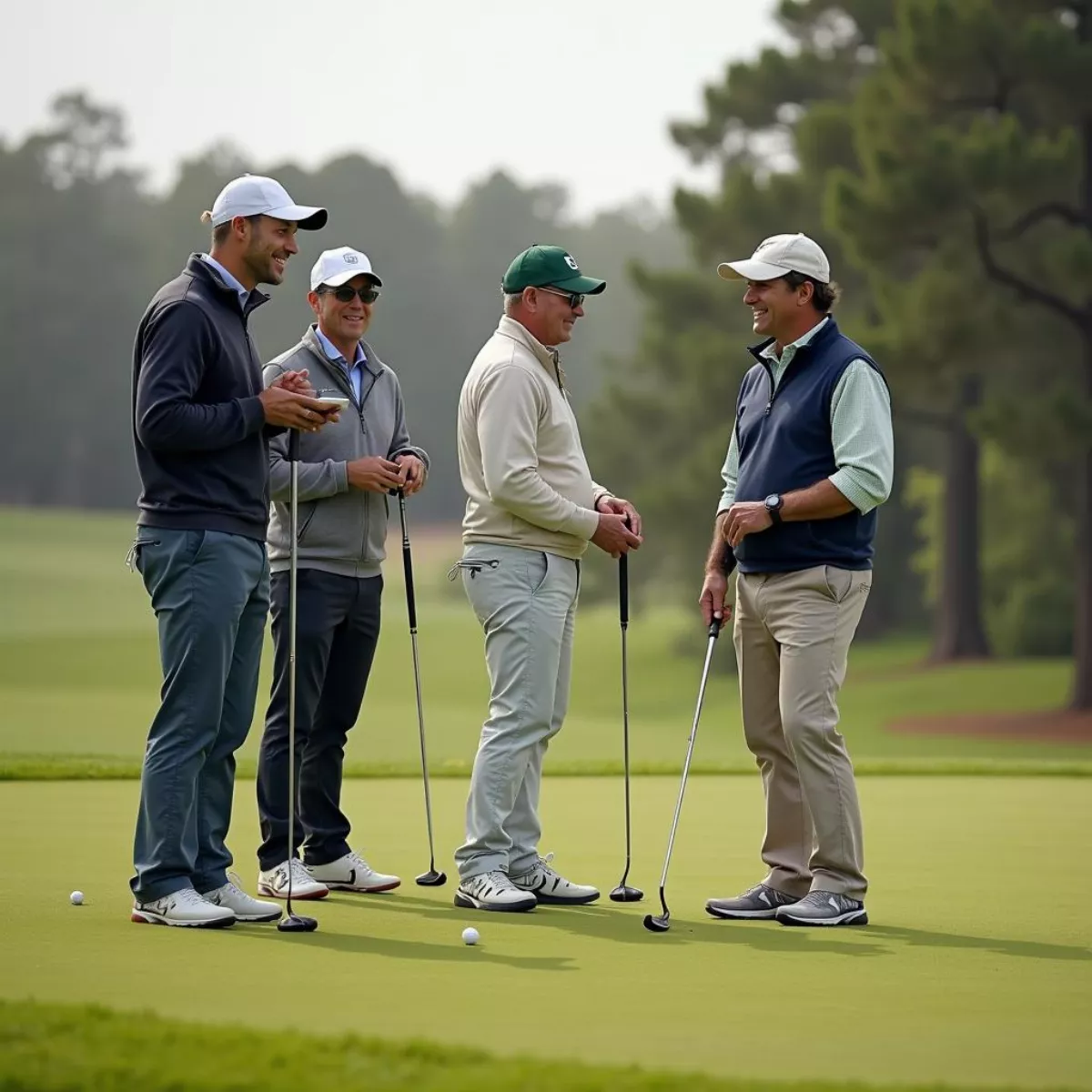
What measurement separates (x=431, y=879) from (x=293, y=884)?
456 mm

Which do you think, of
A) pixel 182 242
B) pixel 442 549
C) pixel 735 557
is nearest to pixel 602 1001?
pixel 735 557

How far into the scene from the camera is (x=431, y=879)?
6.00m

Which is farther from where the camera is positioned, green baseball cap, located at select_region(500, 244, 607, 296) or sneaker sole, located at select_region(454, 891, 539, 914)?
green baseball cap, located at select_region(500, 244, 607, 296)

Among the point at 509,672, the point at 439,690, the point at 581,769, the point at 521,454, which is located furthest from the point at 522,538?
the point at 439,690

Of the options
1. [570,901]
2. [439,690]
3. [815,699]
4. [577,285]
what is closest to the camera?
[815,699]

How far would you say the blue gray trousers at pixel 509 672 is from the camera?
5711mm

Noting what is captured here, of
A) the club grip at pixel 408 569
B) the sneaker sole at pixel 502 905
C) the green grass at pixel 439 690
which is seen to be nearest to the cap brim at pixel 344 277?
the club grip at pixel 408 569

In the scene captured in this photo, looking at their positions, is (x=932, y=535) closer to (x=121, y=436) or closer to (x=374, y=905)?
(x=374, y=905)

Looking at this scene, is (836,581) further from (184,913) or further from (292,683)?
(184,913)

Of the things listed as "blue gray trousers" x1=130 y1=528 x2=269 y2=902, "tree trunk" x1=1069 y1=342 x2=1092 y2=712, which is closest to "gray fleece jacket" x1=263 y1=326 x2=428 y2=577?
"blue gray trousers" x1=130 y1=528 x2=269 y2=902

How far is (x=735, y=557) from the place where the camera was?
5.87 metres

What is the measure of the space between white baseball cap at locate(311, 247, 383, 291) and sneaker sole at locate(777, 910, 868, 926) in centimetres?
236

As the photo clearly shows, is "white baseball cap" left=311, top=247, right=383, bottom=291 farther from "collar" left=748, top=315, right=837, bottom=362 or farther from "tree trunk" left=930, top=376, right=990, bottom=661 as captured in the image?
"tree trunk" left=930, top=376, right=990, bottom=661

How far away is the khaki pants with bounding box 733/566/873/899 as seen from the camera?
18.1 feet
